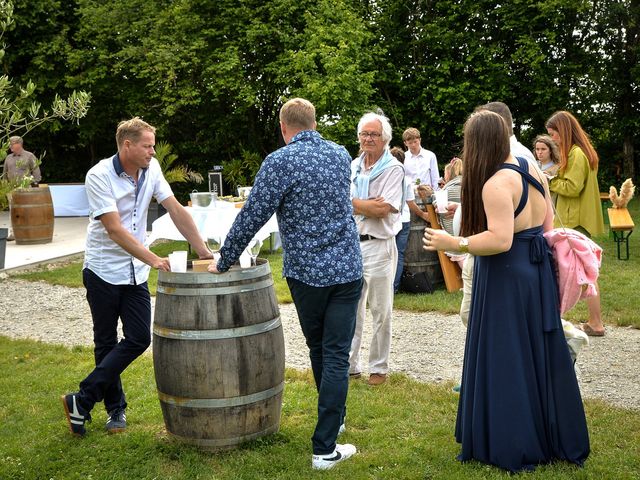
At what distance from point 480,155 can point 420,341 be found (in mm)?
3227

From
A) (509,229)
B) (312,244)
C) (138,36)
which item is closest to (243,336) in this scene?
(312,244)

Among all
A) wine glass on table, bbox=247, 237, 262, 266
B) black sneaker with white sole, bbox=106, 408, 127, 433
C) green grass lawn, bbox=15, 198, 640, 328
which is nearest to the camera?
wine glass on table, bbox=247, 237, 262, 266

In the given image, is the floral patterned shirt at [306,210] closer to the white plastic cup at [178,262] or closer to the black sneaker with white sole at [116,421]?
the white plastic cup at [178,262]

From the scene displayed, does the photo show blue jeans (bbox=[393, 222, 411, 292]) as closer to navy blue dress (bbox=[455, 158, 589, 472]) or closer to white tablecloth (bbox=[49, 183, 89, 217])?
navy blue dress (bbox=[455, 158, 589, 472])

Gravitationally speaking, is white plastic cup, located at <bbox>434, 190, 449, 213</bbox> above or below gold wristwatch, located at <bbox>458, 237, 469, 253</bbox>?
above

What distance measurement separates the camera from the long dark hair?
3.64m

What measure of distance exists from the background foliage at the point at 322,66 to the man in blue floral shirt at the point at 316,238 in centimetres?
1408

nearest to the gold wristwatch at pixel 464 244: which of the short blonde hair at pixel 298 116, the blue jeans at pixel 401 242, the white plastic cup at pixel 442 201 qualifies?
the short blonde hair at pixel 298 116

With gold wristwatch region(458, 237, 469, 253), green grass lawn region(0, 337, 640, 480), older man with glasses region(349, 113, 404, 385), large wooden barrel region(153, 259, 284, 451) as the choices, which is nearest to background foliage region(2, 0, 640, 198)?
older man with glasses region(349, 113, 404, 385)

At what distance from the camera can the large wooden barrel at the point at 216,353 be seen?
392cm

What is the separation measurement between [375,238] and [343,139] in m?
11.6

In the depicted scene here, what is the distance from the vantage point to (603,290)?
828 cm

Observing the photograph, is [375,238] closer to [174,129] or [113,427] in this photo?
[113,427]

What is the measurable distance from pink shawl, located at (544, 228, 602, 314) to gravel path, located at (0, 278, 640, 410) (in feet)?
4.84
